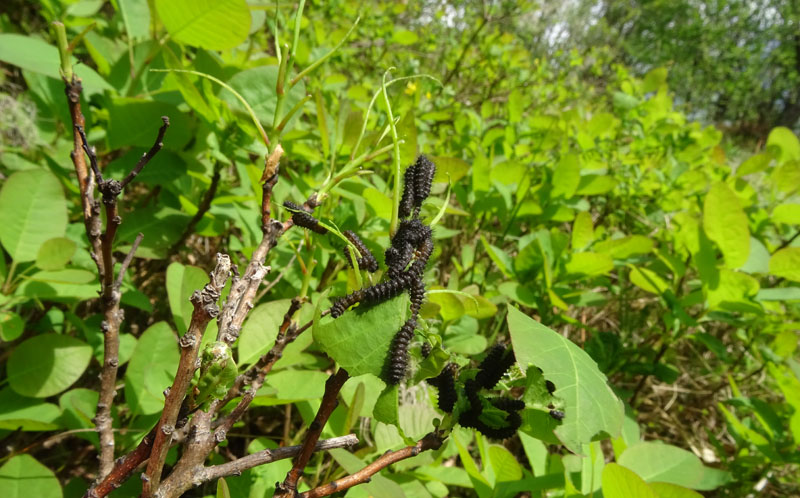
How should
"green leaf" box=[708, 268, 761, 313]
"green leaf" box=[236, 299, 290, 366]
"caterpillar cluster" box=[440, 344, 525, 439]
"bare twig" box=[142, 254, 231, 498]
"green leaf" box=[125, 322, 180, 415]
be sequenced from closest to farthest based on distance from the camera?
"bare twig" box=[142, 254, 231, 498]
"caterpillar cluster" box=[440, 344, 525, 439]
"green leaf" box=[236, 299, 290, 366]
"green leaf" box=[125, 322, 180, 415]
"green leaf" box=[708, 268, 761, 313]

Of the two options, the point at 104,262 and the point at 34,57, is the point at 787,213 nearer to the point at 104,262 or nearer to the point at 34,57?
the point at 104,262

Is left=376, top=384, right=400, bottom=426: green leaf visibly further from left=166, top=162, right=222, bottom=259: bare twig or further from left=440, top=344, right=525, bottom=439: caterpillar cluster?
left=166, top=162, right=222, bottom=259: bare twig

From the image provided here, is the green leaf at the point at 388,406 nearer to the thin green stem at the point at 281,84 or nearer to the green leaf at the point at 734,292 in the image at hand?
the thin green stem at the point at 281,84

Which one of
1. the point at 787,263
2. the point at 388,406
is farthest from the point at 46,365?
the point at 787,263

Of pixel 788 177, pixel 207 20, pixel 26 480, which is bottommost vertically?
pixel 26 480

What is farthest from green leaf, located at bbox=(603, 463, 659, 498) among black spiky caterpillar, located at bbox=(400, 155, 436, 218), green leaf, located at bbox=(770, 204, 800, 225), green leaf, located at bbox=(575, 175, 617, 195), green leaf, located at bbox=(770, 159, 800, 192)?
green leaf, located at bbox=(770, 159, 800, 192)

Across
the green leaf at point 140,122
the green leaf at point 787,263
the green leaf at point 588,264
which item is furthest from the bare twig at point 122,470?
the green leaf at point 787,263

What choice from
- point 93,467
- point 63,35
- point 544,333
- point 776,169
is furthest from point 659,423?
point 63,35
